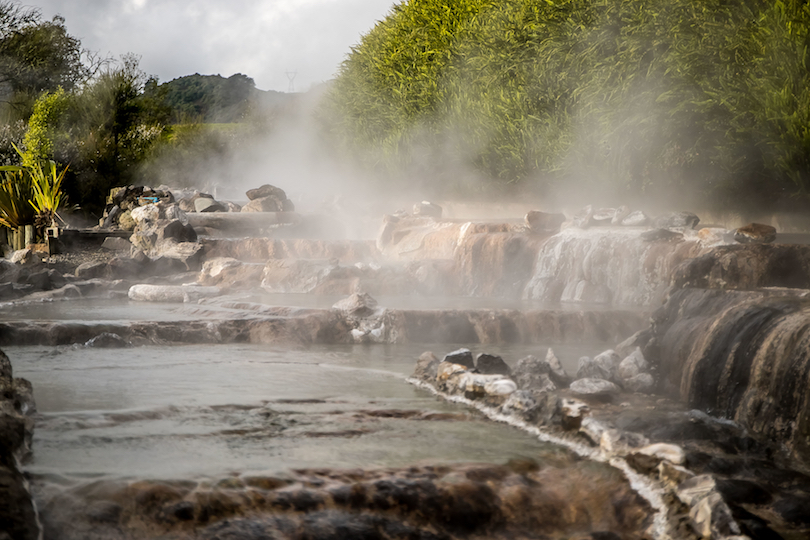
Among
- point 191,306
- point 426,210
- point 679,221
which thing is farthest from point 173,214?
point 679,221

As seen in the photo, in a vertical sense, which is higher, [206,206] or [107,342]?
[206,206]

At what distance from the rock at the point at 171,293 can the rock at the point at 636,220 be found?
243 inches

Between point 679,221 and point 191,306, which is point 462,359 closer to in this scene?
point 191,306

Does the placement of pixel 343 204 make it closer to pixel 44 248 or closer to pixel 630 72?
pixel 44 248

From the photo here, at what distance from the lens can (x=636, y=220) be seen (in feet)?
34.3

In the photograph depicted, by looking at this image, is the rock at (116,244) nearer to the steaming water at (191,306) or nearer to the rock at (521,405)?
the steaming water at (191,306)

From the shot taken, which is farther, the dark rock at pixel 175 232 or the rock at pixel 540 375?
the dark rock at pixel 175 232

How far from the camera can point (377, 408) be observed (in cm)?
434

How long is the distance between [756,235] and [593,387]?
13.6 ft

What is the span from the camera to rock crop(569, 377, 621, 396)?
4.77 m

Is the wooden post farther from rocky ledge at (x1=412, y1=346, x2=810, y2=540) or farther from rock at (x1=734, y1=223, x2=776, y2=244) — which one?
rock at (x1=734, y1=223, x2=776, y2=244)

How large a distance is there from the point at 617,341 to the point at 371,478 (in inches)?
191

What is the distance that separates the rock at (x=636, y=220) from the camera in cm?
1039

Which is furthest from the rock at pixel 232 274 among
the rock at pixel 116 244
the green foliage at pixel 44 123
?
the green foliage at pixel 44 123
